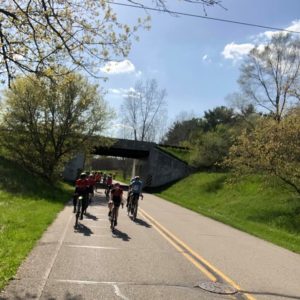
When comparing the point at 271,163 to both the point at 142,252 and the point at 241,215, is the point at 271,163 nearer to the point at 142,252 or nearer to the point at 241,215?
the point at 241,215

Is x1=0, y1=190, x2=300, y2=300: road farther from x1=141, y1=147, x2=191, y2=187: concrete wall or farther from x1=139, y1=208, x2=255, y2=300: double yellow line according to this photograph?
x1=141, y1=147, x2=191, y2=187: concrete wall

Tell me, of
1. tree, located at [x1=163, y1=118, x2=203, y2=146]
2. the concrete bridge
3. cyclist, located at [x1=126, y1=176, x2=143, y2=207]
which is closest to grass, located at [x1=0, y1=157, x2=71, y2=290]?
cyclist, located at [x1=126, y1=176, x2=143, y2=207]

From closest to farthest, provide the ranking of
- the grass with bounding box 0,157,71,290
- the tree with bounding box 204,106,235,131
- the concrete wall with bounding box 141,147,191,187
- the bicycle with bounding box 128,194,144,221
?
the grass with bounding box 0,157,71,290, the bicycle with bounding box 128,194,144,221, the concrete wall with bounding box 141,147,191,187, the tree with bounding box 204,106,235,131

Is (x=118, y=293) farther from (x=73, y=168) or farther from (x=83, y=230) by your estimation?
(x=73, y=168)

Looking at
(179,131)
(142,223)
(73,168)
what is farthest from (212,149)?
(179,131)

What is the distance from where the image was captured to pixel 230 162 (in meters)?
29.1

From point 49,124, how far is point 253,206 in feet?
54.8

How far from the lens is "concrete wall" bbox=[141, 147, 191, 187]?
200 ft

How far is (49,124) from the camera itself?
38.1 metres

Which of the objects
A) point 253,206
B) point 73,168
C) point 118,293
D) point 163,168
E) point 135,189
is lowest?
point 118,293

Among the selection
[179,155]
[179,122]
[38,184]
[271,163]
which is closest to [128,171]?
[179,122]

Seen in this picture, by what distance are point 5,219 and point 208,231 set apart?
7112 mm

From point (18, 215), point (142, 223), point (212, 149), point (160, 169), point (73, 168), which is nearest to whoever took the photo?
point (18, 215)

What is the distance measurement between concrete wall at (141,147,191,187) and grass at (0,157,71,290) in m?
27.1
